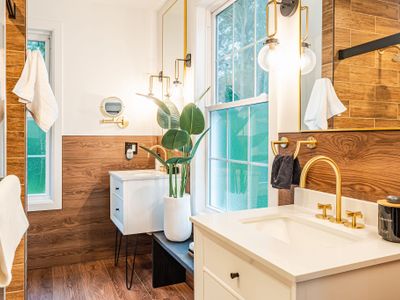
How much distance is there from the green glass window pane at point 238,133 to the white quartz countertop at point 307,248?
2.96 feet

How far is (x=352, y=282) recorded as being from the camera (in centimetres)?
87

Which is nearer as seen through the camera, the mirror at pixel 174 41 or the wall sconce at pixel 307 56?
the wall sconce at pixel 307 56

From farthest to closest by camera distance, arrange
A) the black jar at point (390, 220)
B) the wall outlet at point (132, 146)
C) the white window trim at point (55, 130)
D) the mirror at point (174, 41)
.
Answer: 1. the wall outlet at point (132, 146)
2. the white window trim at point (55, 130)
3. the mirror at point (174, 41)
4. the black jar at point (390, 220)

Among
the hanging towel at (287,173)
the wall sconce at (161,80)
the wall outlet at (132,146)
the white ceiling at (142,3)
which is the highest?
the white ceiling at (142,3)

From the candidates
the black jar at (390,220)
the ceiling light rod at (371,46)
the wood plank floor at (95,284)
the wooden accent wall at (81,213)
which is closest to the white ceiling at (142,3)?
the wooden accent wall at (81,213)

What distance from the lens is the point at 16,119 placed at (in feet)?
5.80

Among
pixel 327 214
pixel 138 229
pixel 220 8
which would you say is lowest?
pixel 138 229

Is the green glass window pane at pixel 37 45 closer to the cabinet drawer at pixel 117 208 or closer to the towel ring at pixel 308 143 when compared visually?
the cabinet drawer at pixel 117 208

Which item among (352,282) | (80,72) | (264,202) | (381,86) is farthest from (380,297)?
(80,72)

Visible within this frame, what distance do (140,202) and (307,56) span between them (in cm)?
168

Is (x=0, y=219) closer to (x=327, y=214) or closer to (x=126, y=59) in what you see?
(x=327, y=214)

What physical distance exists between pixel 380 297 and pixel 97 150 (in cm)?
273

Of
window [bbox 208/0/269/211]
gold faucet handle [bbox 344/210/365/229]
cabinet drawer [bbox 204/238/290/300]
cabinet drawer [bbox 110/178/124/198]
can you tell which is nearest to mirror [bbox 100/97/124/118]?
cabinet drawer [bbox 110/178/124/198]

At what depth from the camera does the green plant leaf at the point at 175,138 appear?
2.19 metres
